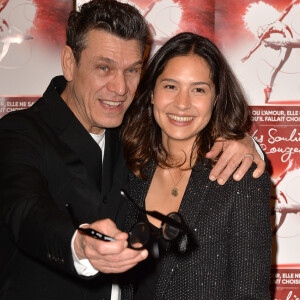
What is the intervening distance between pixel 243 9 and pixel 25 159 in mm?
1943

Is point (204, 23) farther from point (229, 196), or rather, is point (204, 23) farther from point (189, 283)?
point (189, 283)

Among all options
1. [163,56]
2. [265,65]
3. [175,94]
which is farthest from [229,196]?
[265,65]

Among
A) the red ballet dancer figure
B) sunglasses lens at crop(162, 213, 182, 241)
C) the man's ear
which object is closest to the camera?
sunglasses lens at crop(162, 213, 182, 241)

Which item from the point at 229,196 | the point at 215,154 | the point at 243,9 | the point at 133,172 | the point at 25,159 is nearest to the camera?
the point at 25,159

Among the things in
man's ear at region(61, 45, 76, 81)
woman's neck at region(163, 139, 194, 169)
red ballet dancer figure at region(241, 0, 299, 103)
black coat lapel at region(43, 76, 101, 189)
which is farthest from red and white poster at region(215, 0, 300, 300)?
black coat lapel at region(43, 76, 101, 189)

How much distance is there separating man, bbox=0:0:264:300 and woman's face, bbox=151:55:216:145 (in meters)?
0.13

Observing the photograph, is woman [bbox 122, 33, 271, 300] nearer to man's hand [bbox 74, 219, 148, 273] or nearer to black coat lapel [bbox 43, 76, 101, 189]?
black coat lapel [bbox 43, 76, 101, 189]

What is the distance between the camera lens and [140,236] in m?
1.41

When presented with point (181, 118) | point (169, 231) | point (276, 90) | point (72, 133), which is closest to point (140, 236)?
point (169, 231)

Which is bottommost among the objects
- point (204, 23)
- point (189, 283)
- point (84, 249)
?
point (189, 283)

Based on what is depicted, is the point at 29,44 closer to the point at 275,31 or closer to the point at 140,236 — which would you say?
the point at 275,31

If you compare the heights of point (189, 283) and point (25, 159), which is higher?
point (25, 159)

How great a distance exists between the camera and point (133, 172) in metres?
2.50

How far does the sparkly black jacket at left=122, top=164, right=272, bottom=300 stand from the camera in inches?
80.3
